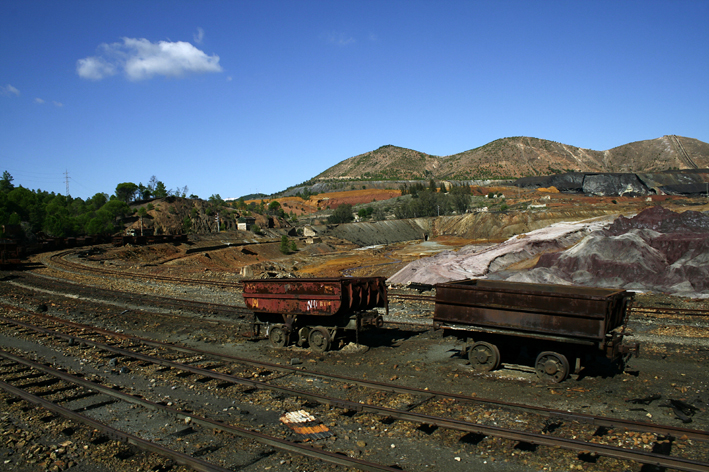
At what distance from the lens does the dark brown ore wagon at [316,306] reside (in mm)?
13102

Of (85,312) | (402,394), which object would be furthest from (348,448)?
(85,312)

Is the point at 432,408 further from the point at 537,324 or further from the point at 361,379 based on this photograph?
the point at 537,324

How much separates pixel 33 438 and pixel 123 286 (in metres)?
24.3

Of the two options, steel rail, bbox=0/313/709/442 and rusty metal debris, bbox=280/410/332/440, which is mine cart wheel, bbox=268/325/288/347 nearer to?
steel rail, bbox=0/313/709/442

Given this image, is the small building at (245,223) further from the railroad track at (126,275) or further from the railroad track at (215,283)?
the railroad track at (126,275)

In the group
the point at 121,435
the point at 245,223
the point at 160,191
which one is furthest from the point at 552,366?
the point at 160,191

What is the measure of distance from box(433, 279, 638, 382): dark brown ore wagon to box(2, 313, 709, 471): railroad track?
2264 millimetres

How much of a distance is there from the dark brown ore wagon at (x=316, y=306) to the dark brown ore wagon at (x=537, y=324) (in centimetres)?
268

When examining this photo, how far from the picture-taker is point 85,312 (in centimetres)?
2069

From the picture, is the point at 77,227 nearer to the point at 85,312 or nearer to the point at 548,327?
the point at 85,312

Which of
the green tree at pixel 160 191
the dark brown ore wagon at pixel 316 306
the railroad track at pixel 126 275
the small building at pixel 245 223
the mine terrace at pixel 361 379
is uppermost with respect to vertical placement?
the green tree at pixel 160 191

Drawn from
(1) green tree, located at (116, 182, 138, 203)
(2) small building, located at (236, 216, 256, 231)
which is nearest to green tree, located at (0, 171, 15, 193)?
(1) green tree, located at (116, 182, 138, 203)

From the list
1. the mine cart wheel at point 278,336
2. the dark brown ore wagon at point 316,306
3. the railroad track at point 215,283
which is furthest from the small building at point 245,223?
A: the mine cart wheel at point 278,336

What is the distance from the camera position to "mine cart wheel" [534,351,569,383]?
33.9 ft
